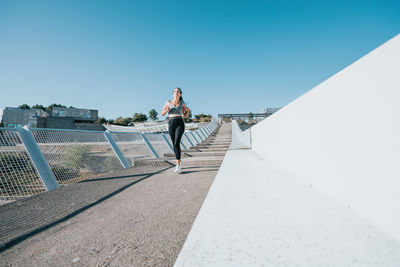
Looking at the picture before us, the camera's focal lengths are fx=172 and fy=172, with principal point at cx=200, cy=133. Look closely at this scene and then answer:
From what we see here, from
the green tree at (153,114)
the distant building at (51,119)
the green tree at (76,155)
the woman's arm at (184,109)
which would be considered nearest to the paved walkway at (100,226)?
the green tree at (76,155)

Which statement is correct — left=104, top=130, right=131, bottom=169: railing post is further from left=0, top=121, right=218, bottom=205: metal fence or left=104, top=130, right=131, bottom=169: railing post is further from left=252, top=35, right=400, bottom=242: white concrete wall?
left=252, top=35, right=400, bottom=242: white concrete wall

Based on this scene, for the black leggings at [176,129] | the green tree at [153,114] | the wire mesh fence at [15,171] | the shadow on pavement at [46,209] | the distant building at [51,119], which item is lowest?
the shadow on pavement at [46,209]

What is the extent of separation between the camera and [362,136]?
1.11m

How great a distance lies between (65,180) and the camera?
3246 mm

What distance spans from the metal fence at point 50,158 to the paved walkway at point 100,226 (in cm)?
32

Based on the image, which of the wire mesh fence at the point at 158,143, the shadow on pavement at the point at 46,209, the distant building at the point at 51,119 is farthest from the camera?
the distant building at the point at 51,119

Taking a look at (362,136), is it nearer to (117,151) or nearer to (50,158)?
(50,158)

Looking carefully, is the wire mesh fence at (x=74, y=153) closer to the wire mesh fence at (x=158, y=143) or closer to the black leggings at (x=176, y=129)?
the black leggings at (x=176, y=129)

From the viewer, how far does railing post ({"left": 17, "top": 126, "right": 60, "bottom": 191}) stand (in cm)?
276

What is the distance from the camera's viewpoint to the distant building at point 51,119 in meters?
46.6

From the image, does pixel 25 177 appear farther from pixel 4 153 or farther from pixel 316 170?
pixel 316 170

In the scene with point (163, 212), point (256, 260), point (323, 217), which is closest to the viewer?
point (256, 260)

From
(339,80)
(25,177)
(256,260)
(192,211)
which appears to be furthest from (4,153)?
(339,80)

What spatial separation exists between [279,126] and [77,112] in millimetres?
89703
